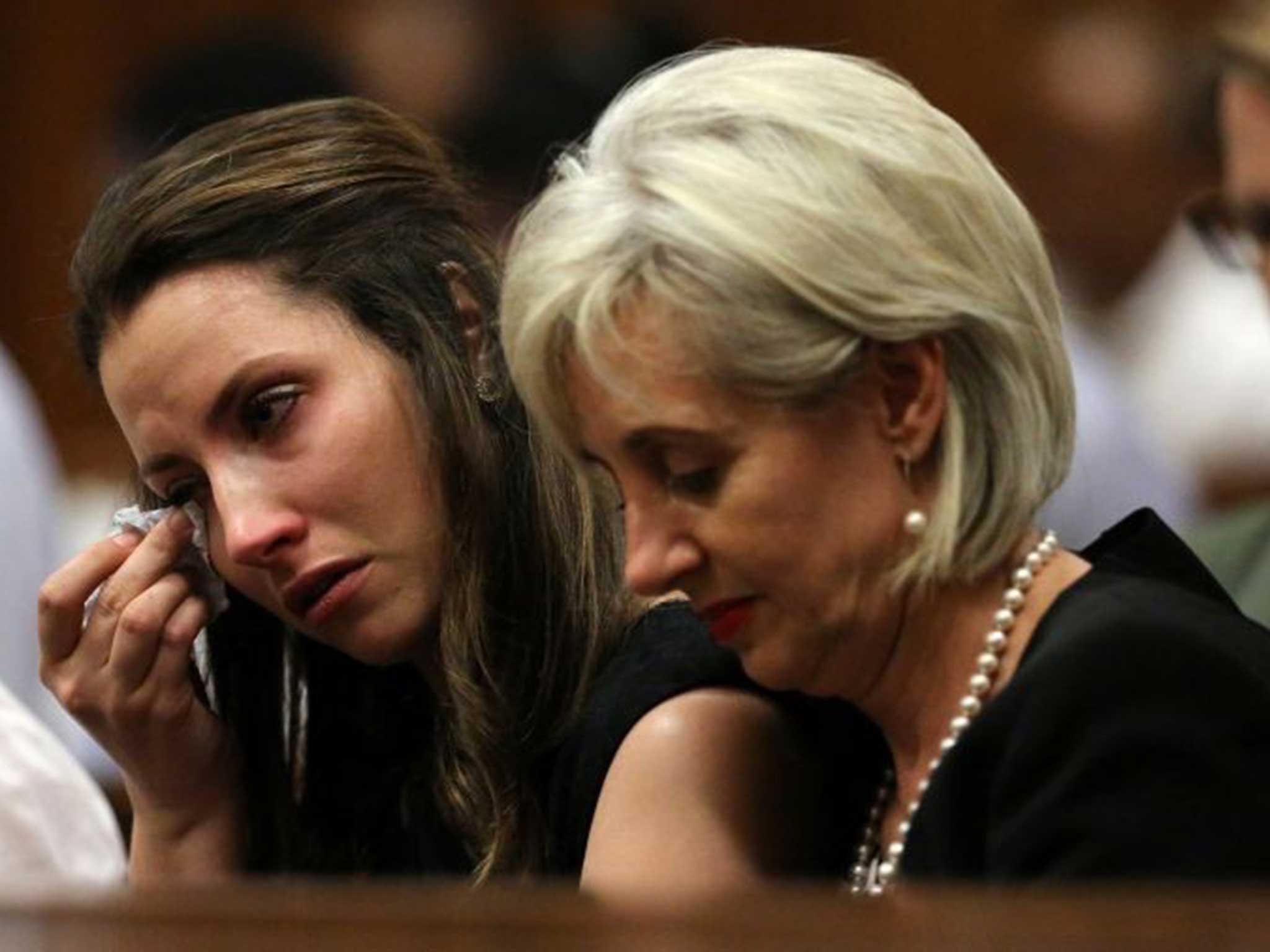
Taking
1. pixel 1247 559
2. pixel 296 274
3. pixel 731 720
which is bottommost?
pixel 1247 559

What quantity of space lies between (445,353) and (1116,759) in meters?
0.77

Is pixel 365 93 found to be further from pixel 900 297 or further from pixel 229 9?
pixel 900 297

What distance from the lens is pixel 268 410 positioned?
2.27 m

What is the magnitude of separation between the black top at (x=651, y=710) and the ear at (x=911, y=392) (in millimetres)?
280

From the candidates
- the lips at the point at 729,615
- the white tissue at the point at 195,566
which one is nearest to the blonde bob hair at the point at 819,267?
the lips at the point at 729,615

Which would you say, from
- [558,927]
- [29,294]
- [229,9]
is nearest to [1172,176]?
[229,9]

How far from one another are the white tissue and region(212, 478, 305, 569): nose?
173mm

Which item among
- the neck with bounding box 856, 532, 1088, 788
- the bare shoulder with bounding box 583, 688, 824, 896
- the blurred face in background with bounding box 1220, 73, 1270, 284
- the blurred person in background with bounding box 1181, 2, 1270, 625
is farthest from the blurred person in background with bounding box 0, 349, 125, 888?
the blurred face in background with bounding box 1220, 73, 1270, 284

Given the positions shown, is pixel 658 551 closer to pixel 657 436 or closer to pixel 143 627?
pixel 657 436

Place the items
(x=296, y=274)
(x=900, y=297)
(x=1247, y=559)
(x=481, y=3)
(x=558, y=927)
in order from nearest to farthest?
(x=558, y=927) → (x=900, y=297) → (x=296, y=274) → (x=1247, y=559) → (x=481, y=3)

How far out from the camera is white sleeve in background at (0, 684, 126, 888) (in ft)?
8.37

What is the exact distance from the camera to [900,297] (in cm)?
187

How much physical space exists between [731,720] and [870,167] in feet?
1.41

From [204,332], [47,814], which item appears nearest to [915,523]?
[204,332]
